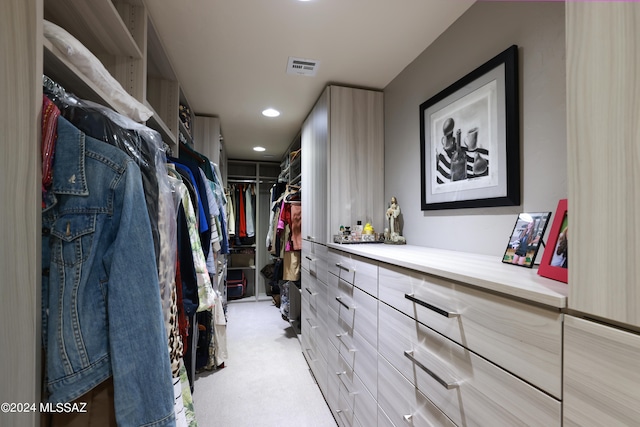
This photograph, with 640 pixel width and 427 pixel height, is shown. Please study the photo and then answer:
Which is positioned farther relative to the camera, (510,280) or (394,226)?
(394,226)

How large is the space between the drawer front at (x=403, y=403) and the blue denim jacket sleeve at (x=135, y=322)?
720mm

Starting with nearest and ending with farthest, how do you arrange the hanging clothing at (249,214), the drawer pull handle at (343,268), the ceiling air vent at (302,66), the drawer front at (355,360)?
the drawer front at (355,360)
the drawer pull handle at (343,268)
the ceiling air vent at (302,66)
the hanging clothing at (249,214)

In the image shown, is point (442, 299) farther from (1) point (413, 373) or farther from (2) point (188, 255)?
(2) point (188, 255)

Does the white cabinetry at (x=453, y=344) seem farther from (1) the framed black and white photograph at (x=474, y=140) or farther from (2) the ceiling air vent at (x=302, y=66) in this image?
(2) the ceiling air vent at (x=302, y=66)

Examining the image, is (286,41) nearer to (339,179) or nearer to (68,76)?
(339,179)

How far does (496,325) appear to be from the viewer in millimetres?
666

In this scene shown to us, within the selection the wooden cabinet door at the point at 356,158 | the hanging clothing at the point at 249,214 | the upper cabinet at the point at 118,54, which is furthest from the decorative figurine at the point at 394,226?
the hanging clothing at the point at 249,214

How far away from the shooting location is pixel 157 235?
84cm

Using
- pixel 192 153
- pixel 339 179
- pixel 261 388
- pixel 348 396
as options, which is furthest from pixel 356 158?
pixel 261 388

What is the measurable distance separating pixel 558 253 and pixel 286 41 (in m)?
1.56

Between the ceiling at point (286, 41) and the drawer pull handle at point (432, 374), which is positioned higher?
the ceiling at point (286, 41)

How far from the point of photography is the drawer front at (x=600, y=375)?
0.43 metres

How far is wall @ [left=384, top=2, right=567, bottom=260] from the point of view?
3.29ft

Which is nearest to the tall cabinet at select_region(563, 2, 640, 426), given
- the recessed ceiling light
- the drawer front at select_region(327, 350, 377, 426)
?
the drawer front at select_region(327, 350, 377, 426)
